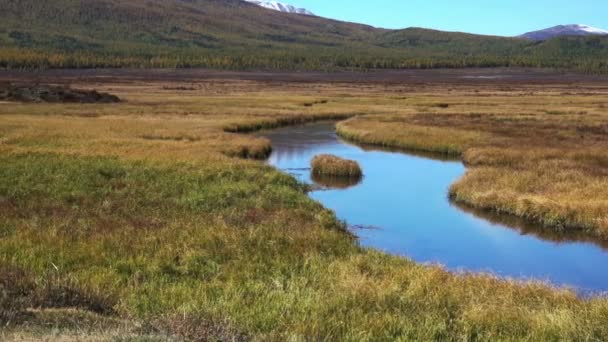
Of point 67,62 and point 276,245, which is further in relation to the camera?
point 67,62

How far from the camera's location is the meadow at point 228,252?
32.0 ft

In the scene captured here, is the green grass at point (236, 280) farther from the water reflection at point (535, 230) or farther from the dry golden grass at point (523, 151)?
the dry golden grass at point (523, 151)

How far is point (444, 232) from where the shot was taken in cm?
2331

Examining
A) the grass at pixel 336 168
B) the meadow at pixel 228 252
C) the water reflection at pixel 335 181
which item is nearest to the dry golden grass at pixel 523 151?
the meadow at pixel 228 252

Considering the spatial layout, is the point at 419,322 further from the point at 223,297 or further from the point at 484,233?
the point at 484,233

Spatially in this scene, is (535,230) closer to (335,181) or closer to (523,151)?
(335,181)

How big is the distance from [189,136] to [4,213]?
23.8 metres

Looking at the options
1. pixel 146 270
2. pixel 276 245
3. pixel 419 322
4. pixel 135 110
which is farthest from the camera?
pixel 135 110

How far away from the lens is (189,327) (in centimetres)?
855

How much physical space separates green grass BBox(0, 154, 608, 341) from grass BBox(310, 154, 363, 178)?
1141 centimetres

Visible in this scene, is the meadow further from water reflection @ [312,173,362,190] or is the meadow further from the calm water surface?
water reflection @ [312,173,362,190]

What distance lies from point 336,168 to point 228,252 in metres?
19.3

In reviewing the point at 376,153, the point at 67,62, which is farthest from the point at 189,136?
the point at 67,62

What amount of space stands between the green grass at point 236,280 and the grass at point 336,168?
11415 mm
